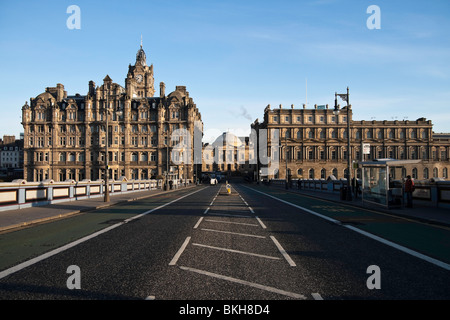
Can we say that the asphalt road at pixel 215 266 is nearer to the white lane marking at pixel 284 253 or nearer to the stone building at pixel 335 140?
the white lane marking at pixel 284 253

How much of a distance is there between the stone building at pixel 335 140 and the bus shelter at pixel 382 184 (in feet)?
250

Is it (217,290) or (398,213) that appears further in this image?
(398,213)

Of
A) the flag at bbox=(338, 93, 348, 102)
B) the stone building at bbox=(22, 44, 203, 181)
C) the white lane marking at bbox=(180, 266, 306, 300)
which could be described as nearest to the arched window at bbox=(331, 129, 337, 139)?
the stone building at bbox=(22, 44, 203, 181)

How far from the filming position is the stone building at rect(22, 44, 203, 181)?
80.4m

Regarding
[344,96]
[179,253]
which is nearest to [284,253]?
[179,253]

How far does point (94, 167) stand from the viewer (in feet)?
264

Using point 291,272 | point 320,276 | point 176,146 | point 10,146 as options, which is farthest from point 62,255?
point 10,146

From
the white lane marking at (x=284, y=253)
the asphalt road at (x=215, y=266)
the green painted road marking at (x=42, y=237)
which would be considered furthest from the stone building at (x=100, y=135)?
the white lane marking at (x=284, y=253)

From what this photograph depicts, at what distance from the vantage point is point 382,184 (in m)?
18.5

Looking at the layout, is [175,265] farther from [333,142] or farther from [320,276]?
[333,142]

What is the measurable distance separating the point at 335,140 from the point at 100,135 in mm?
69442

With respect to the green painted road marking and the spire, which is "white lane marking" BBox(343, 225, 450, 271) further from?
the spire

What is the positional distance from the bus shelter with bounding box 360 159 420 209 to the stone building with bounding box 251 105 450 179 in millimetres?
76164
